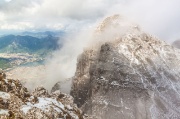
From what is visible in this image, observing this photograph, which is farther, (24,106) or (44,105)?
(44,105)

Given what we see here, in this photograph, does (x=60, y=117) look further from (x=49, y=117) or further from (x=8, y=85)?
(x=8, y=85)

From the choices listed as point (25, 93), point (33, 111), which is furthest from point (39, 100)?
point (33, 111)

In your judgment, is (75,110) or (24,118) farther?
(75,110)

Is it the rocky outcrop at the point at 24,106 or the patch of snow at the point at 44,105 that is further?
the patch of snow at the point at 44,105

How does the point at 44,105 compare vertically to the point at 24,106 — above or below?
above

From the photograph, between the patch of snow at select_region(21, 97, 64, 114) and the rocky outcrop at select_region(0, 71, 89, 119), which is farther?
the patch of snow at select_region(21, 97, 64, 114)

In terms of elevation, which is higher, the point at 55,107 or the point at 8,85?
the point at 8,85

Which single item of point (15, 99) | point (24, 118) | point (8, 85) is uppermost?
point (8, 85)

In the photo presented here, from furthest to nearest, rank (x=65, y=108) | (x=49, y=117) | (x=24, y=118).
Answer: (x=65, y=108) → (x=49, y=117) → (x=24, y=118)
